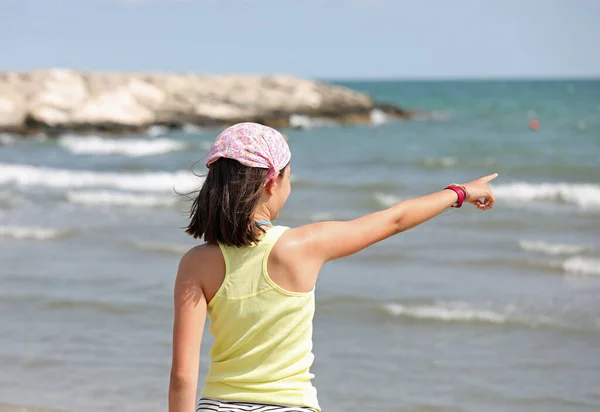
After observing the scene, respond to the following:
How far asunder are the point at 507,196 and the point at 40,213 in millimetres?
8283

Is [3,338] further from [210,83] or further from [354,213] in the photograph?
[210,83]

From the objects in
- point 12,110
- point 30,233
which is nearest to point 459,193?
point 30,233

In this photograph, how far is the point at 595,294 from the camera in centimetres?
838

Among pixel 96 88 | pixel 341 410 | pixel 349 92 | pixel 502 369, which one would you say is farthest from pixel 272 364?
pixel 349 92

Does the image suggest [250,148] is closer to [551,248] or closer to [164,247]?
[164,247]

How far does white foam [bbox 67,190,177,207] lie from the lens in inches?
607

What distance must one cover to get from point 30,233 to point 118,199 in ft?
14.3

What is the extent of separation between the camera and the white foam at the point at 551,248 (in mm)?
10453

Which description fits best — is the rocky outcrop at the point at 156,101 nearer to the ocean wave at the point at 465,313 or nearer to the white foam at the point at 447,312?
the ocean wave at the point at 465,313

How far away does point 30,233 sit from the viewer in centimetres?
1179

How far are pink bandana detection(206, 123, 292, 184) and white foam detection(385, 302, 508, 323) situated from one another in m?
5.45

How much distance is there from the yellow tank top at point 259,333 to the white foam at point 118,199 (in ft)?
42.7

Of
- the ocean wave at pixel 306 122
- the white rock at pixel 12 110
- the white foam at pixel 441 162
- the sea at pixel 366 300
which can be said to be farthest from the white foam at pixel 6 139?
the white foam at pixel 441 162

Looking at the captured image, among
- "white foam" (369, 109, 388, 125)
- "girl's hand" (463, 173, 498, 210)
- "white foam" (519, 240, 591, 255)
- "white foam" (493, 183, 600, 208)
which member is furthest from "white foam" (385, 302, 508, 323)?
"white foam" (369, 109, 388, 125)
